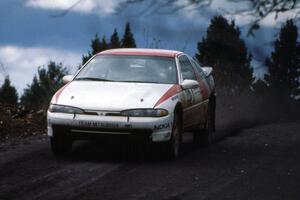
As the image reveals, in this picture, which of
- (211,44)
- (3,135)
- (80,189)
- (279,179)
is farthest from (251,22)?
(3,135)

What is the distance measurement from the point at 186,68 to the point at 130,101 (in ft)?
7.54

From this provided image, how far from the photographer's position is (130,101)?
10.8 m

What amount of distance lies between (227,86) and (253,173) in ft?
47.4

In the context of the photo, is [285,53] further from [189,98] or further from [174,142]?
[189,98]

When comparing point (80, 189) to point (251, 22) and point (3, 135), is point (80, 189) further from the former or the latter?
point (3, 135)

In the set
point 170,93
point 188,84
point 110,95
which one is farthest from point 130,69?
point 110,95

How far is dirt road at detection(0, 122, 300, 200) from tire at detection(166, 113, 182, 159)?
0.17 metres

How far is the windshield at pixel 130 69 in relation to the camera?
11891 mm

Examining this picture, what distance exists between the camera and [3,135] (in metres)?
14.4

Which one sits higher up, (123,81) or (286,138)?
(123,81)

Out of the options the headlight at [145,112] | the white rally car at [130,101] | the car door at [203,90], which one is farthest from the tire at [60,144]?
the car door at [203,90]

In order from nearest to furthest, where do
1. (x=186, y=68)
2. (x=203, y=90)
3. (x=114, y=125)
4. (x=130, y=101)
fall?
(x=114, y=125) < (x=130, y=101) < (x=186, y=68) < (x=203, y=90)

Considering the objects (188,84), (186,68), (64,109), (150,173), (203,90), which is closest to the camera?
(150,173)

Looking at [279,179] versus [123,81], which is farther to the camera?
[123,81]
